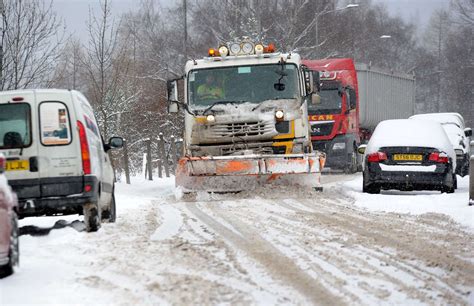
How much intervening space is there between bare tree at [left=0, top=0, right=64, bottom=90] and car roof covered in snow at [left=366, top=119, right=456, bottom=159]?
7.36 m

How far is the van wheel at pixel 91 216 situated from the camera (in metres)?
9.02

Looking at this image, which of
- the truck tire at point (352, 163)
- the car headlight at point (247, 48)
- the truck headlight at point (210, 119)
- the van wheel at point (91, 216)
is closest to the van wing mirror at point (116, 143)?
the van wheel at point (91, 216)

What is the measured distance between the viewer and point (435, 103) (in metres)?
87.0

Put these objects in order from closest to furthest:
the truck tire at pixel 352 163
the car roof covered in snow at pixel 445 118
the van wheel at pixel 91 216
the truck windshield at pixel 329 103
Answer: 1. the van wheel at pixel 91 216
2. the truck windshield at pixel 329 103
3. the truck tire at pixel 352 163
4. the car roof covered in snow at pixel 445 118

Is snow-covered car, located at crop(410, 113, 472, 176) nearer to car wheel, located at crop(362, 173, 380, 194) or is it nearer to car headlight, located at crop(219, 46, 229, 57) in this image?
car wheel, located at crop(362, 173, 380, 194)

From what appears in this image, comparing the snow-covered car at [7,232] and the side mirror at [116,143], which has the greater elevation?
the side mirror at [116,143]

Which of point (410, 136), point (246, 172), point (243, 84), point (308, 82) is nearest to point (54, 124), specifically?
point (246, 172)

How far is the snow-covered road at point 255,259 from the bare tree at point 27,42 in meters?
6.46

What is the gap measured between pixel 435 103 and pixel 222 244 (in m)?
81.6

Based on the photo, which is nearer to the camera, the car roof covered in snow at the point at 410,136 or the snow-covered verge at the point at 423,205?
the snow-covered verge at the point at 423,205

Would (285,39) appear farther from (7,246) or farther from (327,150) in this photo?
(7,246)

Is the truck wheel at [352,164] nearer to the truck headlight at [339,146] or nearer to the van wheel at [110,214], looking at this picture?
the truck headlight at [339,146]

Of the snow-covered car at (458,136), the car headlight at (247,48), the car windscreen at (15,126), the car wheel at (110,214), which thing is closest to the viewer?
the car windscreen at (15,126)

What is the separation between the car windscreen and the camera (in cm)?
880
